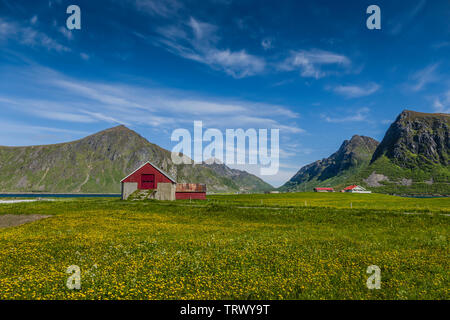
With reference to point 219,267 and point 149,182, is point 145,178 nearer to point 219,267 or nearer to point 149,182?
point 149,182

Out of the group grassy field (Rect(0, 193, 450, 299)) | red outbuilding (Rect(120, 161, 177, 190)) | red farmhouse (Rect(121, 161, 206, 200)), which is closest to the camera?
grassy field (Rect(0, 193, 450, 299))

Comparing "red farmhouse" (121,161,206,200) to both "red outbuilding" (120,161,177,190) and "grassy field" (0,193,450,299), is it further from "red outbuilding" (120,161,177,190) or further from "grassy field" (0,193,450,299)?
"grassy field" (0,193,450,299)

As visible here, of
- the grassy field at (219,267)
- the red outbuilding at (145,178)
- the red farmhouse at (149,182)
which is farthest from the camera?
the red outbuilding at (145,178)

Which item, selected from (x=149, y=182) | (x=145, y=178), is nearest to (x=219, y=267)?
(x=149, y=182)

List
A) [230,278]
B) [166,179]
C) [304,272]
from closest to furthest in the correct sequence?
1. [230,278]
2. [304,272]
3. [166,179]

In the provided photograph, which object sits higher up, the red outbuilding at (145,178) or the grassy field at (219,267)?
the red outbuilding at (145,178)

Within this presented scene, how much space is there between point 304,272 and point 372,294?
3.07 metres

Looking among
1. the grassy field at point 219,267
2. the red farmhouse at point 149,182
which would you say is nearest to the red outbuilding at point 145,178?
the red farmhouse at point 149,182

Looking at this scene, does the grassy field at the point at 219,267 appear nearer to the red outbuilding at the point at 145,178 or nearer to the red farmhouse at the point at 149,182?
the red farmhouse at the point at 149,182

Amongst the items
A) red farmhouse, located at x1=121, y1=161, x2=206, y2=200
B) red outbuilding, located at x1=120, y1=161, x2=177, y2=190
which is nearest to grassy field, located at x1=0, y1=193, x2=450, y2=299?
red farmhouse, located at x1=121, y1=161, x2=206, y2=200

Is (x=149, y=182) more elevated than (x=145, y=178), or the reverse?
(x=145, y=178)

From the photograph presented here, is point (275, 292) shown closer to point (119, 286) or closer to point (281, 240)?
point (119, 286)

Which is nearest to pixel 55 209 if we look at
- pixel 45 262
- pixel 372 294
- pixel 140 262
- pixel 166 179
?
pixel 166 179

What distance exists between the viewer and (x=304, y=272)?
12.4 m
